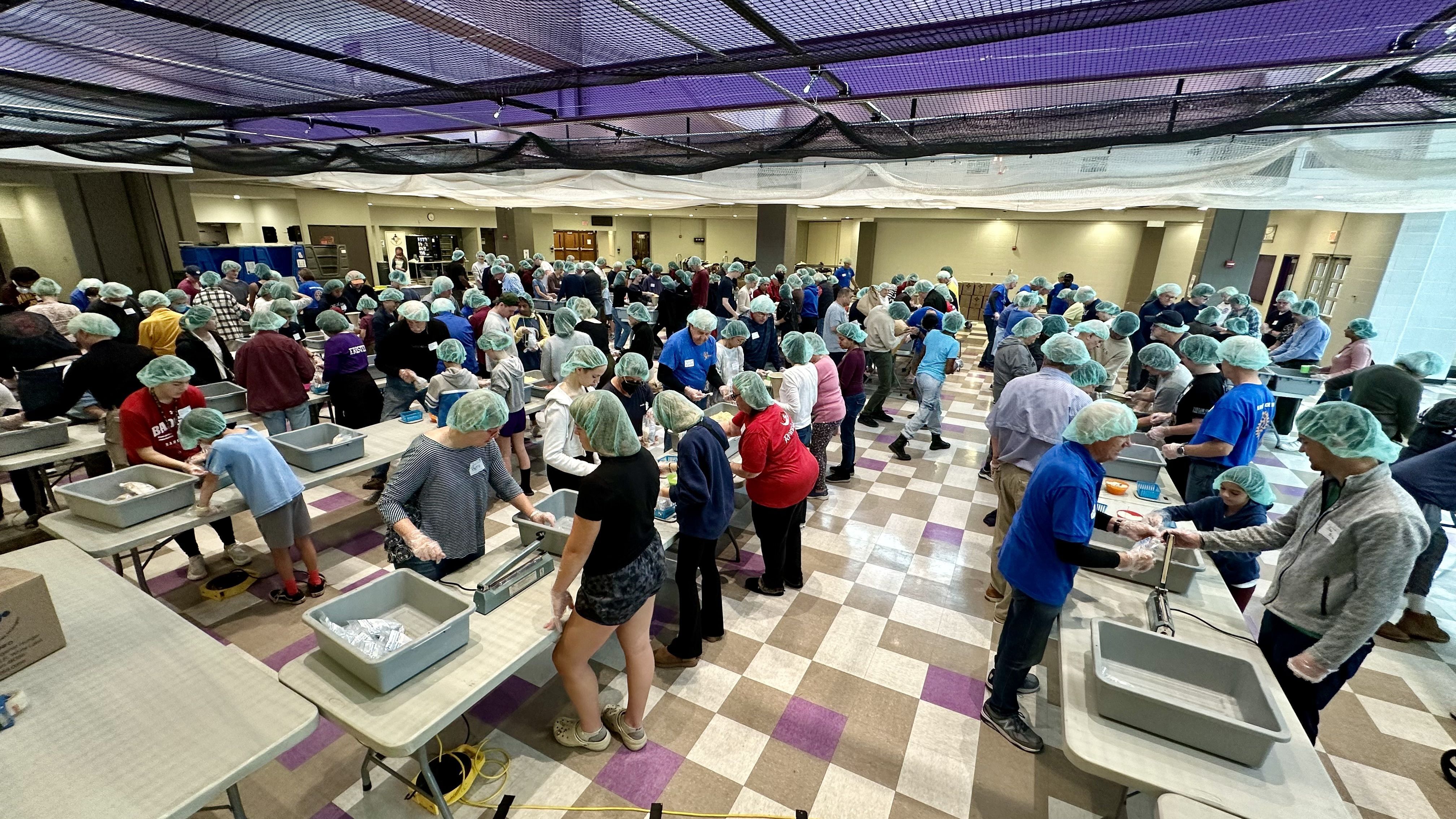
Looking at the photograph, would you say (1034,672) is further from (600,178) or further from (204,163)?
(204,163)

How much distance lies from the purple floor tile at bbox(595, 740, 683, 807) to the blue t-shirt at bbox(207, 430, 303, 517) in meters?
2.25

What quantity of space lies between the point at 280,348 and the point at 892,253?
50.8 ft

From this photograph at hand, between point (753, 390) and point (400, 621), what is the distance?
191 centimetres

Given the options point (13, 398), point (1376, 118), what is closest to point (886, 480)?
point (1376, 118)

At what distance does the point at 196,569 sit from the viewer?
3574 mm

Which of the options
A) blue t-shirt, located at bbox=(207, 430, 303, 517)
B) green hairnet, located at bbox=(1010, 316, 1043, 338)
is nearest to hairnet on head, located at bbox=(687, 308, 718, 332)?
green hairnet, located at bbox=(1010, 316, 1043, 338)

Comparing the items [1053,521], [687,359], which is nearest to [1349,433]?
[1053,521]

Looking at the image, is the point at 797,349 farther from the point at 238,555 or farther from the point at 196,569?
the point at 196,569

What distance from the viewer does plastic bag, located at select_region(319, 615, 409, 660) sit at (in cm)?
184

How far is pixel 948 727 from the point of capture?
267cm

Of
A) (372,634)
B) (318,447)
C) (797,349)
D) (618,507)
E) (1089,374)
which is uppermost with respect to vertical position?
(797,349)

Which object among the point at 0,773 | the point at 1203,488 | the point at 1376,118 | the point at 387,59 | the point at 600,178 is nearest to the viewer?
the point at 0,773

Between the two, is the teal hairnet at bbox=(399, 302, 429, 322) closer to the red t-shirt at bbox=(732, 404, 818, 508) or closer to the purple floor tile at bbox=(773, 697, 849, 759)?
the red t-shirt at bbox=(732, 404, 818, 508)

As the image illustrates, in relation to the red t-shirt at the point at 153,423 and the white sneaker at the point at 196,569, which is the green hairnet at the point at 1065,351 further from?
the white sneaker at the point at 196,569
